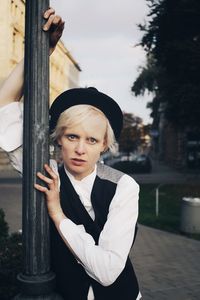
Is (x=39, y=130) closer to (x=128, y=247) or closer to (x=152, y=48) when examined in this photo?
(x=128, y=247)

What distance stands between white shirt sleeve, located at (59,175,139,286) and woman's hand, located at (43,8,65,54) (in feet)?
2.44

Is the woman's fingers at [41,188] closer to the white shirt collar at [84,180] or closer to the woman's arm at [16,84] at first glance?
the white shirt collar at [84,180]

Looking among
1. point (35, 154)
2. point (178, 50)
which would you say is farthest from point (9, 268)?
point (178, 50)

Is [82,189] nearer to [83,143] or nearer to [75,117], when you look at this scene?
[83,143]

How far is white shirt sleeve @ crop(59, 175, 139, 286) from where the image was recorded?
1356 millimetres

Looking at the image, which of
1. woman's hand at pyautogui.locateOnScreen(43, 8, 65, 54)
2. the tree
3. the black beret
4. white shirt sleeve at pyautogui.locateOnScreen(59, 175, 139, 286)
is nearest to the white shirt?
white shirt sleeve at pyautogui.locateOnScreen(59, 175, 139, 286)

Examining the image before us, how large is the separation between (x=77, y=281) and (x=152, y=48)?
52.0 feet

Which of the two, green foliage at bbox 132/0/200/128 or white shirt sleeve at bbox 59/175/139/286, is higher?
green foliage at bbox 132/0/200/128

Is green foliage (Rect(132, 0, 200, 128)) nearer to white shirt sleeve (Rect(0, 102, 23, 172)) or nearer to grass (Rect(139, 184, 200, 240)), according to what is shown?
grass (Rect(139, 184, 200, 240))

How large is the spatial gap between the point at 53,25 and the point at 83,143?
0.51 metres

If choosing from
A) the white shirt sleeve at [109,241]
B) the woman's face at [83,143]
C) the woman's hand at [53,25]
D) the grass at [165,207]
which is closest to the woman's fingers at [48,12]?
the woman's hand at [53,25]

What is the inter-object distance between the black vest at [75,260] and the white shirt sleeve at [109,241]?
0.19 feet

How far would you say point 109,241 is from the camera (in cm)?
138

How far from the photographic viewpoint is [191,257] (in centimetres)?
662
